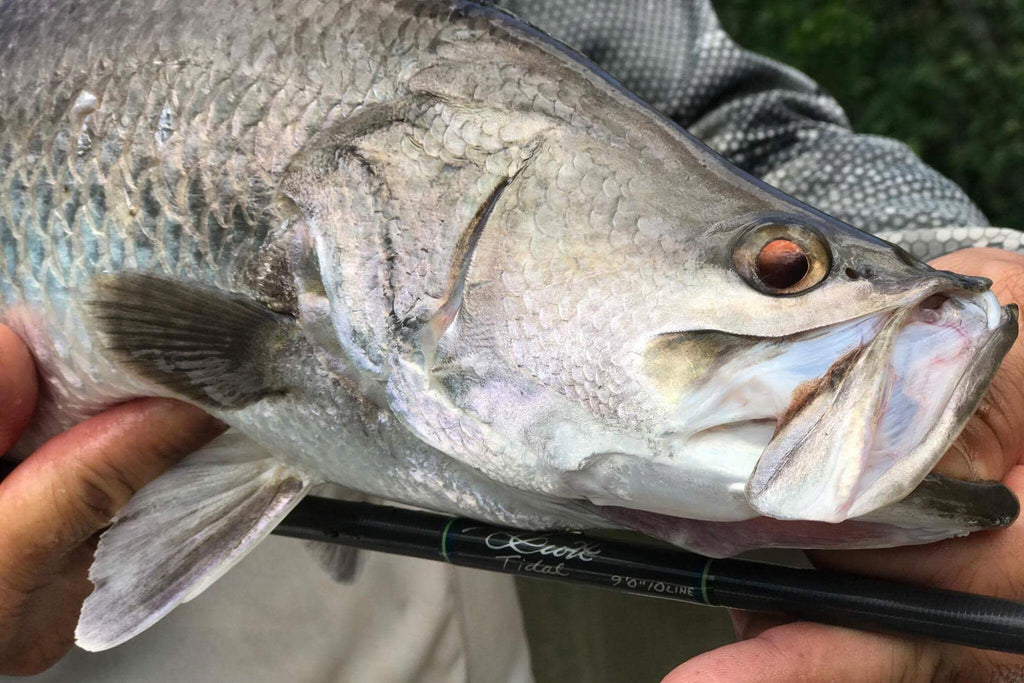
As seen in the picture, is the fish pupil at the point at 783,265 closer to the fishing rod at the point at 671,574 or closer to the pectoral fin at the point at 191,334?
the fishing rod at the point at 671,574

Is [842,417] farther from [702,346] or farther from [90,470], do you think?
[90,470]

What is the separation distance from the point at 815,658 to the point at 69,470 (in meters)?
0.84

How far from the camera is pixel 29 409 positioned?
1271 millimetres

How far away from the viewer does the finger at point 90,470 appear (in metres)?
1.18

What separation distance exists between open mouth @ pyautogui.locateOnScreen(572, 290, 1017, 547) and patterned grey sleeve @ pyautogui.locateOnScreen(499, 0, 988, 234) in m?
1.31

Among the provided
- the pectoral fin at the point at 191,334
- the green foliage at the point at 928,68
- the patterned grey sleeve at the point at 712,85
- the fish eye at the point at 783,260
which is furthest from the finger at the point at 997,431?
the green foliage at the point at 928,68

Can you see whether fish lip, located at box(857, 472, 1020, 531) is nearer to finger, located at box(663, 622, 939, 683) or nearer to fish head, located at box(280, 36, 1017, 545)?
fish head, located at box(280, 36, 1017, 545)

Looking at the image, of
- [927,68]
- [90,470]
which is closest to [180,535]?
[90,470]

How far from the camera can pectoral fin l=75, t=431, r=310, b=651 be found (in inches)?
42.3

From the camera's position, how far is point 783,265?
32.1 inches

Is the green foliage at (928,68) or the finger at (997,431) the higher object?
the finger at (997,431)

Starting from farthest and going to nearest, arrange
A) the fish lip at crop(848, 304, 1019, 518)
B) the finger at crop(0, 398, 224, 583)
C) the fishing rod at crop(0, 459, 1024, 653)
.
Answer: the finger at crop(0, 398, 224, 583), the fishing rod at crop(0, 459, 1024, 653), the fish lip at crop(848, 304, 1019, 518)

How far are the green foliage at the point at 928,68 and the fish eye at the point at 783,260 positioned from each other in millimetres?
5288

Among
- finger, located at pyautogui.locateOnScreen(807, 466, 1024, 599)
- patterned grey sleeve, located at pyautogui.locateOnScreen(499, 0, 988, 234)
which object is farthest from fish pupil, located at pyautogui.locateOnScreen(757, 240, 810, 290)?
patterned grey sleeve, located at pyautogui.locateOnScreen(499, 0, 988, 234)
